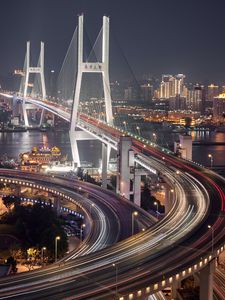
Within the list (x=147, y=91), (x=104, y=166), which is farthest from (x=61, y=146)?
(x=147, y=91)

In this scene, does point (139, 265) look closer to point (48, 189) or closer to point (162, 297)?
point (162, 297)

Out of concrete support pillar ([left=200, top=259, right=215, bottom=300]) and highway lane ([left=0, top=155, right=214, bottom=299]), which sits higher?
highway lane ([left=0, top=155, right=214, bottom=299])

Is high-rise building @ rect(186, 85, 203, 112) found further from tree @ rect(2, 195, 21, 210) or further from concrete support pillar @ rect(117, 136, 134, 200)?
concrete support pillar @ rect(117, 136, 134, 200)

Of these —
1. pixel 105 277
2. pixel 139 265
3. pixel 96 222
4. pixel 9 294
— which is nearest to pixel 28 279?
pixel 9 294

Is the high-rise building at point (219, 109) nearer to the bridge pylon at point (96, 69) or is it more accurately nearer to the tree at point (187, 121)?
the tree at point (187, 121)


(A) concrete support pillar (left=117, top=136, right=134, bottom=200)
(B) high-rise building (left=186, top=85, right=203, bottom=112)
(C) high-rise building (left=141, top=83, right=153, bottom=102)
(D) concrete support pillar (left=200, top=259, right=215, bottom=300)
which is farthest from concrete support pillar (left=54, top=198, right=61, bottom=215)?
(B) high-rise building (left=186, top=85, right=203, bottom=112)

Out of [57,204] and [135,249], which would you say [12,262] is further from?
[57,204]
